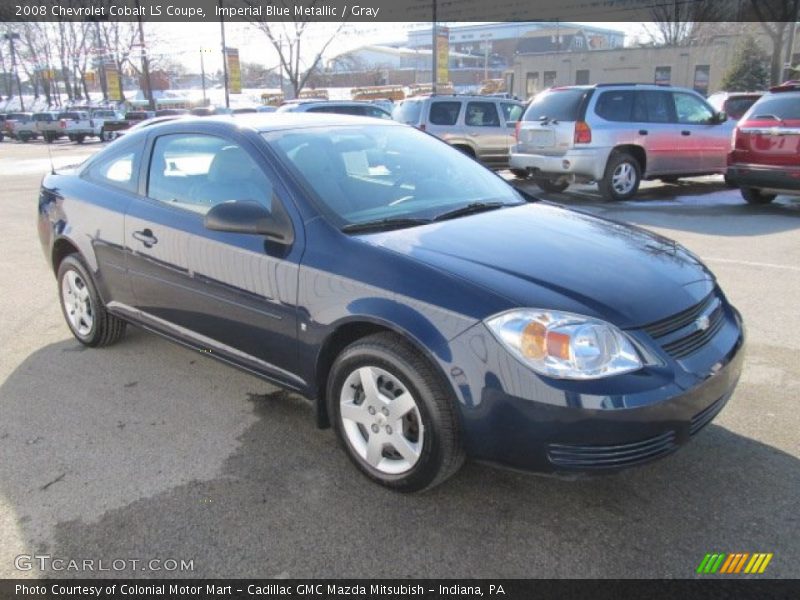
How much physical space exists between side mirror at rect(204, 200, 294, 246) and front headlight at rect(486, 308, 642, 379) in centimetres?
113

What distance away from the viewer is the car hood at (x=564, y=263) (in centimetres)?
260

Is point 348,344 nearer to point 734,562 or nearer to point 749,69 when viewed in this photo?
point 734,562

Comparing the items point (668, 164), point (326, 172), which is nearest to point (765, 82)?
point (668, 164)

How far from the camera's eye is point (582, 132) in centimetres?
1017

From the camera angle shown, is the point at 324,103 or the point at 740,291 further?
the point at 324,103

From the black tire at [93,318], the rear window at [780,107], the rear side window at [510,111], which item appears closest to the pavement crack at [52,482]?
the black tire at [93,318]

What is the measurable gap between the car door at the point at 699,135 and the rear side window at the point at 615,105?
3.27 feet

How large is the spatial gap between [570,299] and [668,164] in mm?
9505

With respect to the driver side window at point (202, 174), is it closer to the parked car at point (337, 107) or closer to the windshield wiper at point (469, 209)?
the windshield wiper at point (469, 209)

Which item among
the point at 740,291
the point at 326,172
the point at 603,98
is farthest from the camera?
the point at 603,98

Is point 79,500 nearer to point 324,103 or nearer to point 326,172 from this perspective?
point 326,172

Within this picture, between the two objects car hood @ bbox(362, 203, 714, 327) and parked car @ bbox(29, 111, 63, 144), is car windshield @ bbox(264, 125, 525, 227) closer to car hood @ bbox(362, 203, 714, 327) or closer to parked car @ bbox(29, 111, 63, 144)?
car hood @ bbox(362, 203, 714, 327)

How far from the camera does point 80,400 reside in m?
3.88

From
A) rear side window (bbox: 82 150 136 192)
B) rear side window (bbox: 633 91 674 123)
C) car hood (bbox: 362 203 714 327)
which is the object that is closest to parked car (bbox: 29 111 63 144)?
rear side window (bbox: 633 91 674 123)
